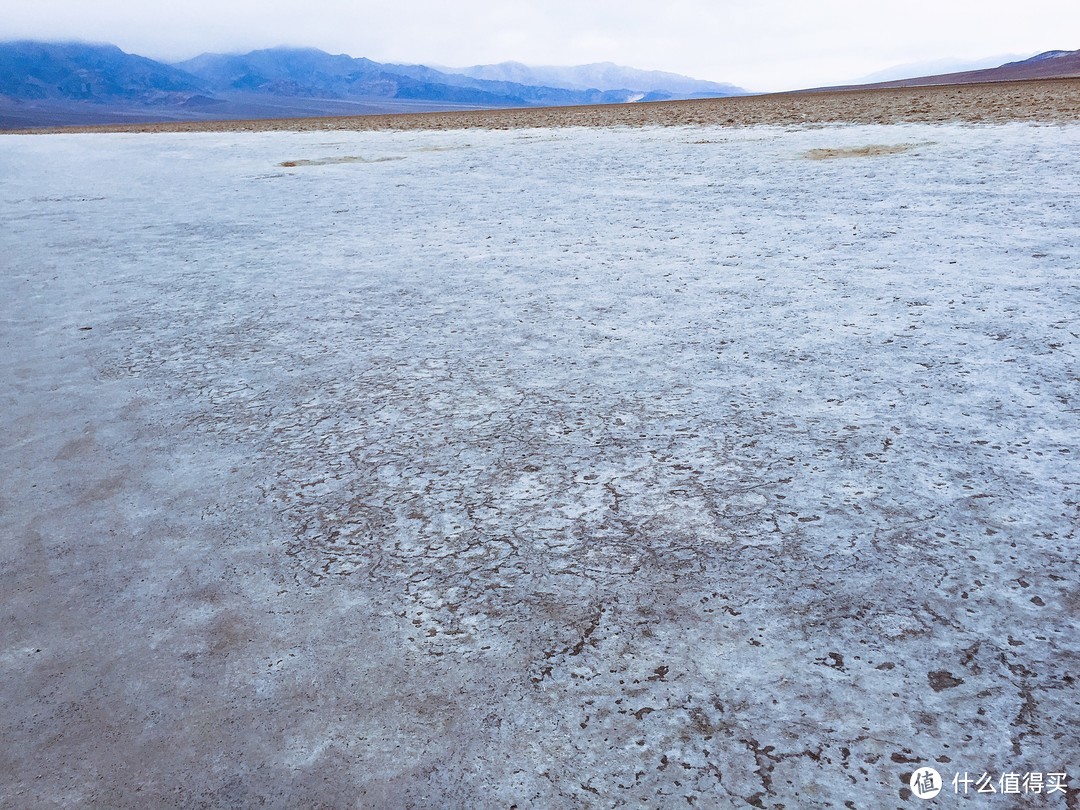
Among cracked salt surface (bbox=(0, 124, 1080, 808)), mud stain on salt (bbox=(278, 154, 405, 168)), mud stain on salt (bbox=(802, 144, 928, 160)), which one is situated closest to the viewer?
cracked salt surface (bbox=(0, 124, 1080, 808))

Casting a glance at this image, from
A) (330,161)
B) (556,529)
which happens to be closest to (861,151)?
(330,161)

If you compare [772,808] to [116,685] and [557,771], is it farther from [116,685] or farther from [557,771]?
[116,685]

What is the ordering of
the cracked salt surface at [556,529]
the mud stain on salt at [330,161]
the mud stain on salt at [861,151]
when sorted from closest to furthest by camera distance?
the cracked salt surface at [556,529] → the mud stain on salt at [861,151] → the mud stain on salt at [330,161]

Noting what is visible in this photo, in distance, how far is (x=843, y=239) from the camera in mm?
5348

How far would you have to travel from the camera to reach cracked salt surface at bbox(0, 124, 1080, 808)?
1460 millimetres

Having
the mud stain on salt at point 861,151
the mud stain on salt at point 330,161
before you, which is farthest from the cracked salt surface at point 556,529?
the mud stain on salt at point 330,161

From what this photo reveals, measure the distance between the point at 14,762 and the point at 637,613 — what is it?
134 cm

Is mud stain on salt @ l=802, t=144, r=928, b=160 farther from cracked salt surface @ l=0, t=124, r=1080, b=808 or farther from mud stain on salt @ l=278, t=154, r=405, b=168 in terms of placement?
mud stain on salt @ l=278, t=154, r=405, b=168

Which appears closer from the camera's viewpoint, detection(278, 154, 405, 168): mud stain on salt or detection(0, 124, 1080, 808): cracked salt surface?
detection(0, 124, 1080, 808): cracked salt surface

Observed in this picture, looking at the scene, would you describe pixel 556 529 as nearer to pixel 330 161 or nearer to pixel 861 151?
pixel 861 151

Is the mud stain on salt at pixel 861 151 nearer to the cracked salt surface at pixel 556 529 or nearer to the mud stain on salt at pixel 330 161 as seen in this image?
the cracked salt surface at pixel 556 529

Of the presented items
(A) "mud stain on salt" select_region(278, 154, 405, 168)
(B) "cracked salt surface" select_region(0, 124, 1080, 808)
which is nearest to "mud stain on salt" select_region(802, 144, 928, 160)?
(B) "cracked salt surface" select_region(0, 124, 1080, 808)

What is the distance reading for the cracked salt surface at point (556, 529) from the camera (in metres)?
1.46

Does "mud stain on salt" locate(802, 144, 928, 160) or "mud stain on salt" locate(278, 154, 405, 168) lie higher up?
"mud stain on salt" locate(802, 144, 928, 160)
